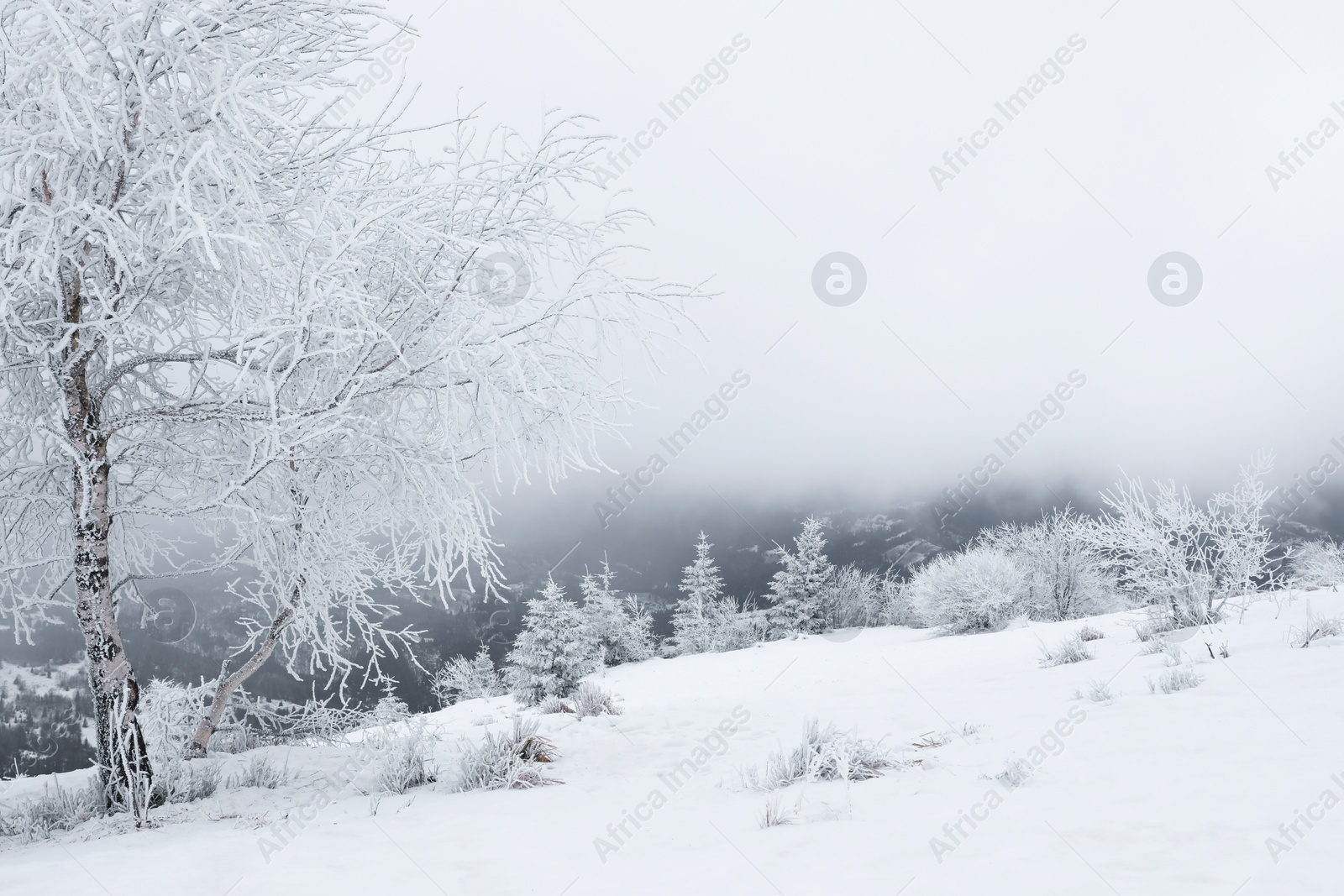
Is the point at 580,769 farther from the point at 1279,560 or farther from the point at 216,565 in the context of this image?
the point at 1279,560

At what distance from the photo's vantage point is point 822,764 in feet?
13.8

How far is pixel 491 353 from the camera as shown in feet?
12.9

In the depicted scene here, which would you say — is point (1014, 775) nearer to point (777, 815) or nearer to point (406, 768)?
point (777, 815)

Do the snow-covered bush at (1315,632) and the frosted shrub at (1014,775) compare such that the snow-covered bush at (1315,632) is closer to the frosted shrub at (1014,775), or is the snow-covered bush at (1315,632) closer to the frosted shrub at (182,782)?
the frosted shrub at (1014,775)

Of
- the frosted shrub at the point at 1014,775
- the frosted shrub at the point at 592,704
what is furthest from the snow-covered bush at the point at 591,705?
the frosted shrub at the point at 1014,775

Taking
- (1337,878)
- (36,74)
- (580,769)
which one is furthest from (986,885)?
(36,74)

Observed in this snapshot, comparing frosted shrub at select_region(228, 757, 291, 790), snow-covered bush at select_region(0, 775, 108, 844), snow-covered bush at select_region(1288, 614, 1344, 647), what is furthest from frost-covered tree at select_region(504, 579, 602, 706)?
snow-covered bush at select_region(1288, 614, 1344, 647)

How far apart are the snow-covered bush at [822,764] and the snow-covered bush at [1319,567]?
38.4 feet

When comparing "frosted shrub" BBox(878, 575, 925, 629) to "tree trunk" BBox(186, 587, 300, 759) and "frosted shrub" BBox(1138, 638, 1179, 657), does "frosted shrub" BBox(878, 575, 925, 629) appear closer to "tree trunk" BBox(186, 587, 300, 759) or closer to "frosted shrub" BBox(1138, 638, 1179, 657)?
"frosted shrub" BBox(1138, 638, 1179, 657)

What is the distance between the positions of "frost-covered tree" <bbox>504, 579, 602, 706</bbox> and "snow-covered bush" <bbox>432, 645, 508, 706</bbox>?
33.6 feet

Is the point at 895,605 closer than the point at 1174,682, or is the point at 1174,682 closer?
the point at 1174,682

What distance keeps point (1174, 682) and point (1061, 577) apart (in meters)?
24.5

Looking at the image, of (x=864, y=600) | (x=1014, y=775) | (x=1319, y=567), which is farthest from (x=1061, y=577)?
(x=1014, y=775)

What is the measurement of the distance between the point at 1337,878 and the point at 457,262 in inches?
204
